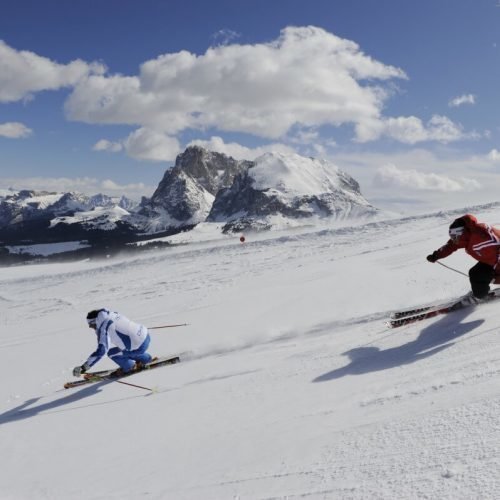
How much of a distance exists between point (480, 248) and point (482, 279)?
547 mm

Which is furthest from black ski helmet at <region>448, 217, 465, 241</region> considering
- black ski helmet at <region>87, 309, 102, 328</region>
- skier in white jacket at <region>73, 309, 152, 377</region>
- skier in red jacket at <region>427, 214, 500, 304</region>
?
black ski helmet at <region>87, 309, 102, 328</region>

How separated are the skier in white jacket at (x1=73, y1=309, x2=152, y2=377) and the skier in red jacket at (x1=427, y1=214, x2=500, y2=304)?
259 inches

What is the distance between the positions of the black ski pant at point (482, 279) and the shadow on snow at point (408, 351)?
416mm

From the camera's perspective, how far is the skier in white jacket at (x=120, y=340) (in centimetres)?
953

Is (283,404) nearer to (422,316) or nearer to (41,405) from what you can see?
(422,316)

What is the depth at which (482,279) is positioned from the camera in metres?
8.08

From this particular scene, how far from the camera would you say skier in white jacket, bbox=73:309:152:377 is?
953 cm

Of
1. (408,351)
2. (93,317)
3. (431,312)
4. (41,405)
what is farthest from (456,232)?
(41,405)

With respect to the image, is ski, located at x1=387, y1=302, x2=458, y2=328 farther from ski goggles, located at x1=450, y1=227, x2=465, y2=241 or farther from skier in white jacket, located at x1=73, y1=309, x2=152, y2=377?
skier in white jacket, located at x1=73, y1=309, x2=152, y2=377

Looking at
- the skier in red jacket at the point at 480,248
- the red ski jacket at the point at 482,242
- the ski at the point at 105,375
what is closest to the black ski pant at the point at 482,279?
the skier in red jacket at the point at 480,248

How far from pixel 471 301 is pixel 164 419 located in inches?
219

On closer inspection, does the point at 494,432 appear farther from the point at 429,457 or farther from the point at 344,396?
the point at 344,396

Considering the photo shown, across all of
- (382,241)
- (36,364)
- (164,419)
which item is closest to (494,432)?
(164,419)

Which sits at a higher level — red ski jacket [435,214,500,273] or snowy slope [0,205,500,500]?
red ski jacket [435,214,500,273]
